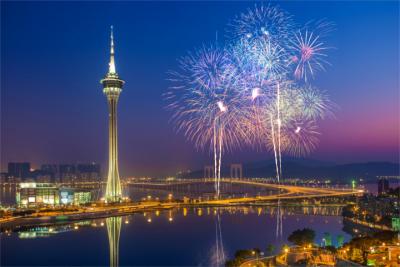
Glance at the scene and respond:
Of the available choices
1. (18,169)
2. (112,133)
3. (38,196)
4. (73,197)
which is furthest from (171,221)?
(18,169)

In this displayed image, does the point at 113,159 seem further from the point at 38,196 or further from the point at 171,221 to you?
the point at 171,221

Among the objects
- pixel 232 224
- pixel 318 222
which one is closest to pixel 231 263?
pixel 232 224

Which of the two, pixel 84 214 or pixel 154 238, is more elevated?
pixel 84 214

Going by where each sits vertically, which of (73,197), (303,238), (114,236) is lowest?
(114,236)

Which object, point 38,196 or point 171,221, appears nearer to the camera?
point 171,221

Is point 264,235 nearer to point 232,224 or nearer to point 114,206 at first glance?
point 232,224

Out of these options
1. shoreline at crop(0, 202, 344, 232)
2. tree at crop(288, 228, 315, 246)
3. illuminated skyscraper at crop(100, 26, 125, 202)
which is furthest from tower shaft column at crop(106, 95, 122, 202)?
tree at crop(288, 228, 315, 246)
